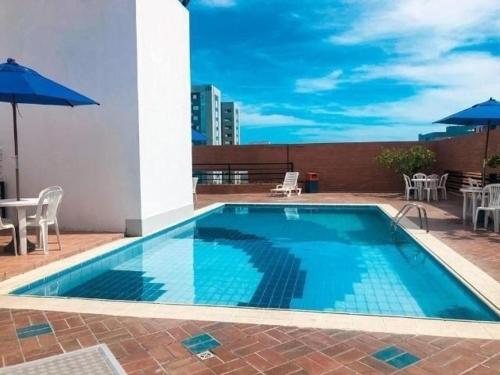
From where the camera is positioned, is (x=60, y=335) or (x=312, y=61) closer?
(x=60, y=335)

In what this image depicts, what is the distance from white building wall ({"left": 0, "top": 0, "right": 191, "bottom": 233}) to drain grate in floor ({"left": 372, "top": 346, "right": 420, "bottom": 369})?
5364mm

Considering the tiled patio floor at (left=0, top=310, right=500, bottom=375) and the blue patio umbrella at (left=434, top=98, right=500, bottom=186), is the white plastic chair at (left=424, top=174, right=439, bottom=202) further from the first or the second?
the tiled patio floor at (left=0, top=310, right=500, bottom=375)

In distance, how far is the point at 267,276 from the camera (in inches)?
202

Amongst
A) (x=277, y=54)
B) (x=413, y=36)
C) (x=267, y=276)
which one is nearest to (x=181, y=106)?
(x=267, y=276)

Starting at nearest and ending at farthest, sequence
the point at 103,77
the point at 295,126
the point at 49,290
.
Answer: the point at 49,290 → the point at 103,77 → the point at 295,126

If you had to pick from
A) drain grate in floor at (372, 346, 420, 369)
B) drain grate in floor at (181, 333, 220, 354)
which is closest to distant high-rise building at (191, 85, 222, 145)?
drain grate in floor at (181, 333, 220, 354)

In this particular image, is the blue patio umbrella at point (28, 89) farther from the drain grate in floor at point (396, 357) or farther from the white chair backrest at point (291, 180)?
the white chair backrest at point (291, 180)

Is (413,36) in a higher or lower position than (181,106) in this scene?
higher

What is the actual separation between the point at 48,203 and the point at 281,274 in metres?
3.17

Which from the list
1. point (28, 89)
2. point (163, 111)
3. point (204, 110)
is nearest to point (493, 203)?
point (163, 111)

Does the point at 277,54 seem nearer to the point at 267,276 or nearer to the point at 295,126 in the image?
the point at 295,126

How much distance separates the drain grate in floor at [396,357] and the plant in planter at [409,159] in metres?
12.7

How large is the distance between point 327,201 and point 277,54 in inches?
432

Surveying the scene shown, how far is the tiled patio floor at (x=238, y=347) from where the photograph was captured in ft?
8.17
